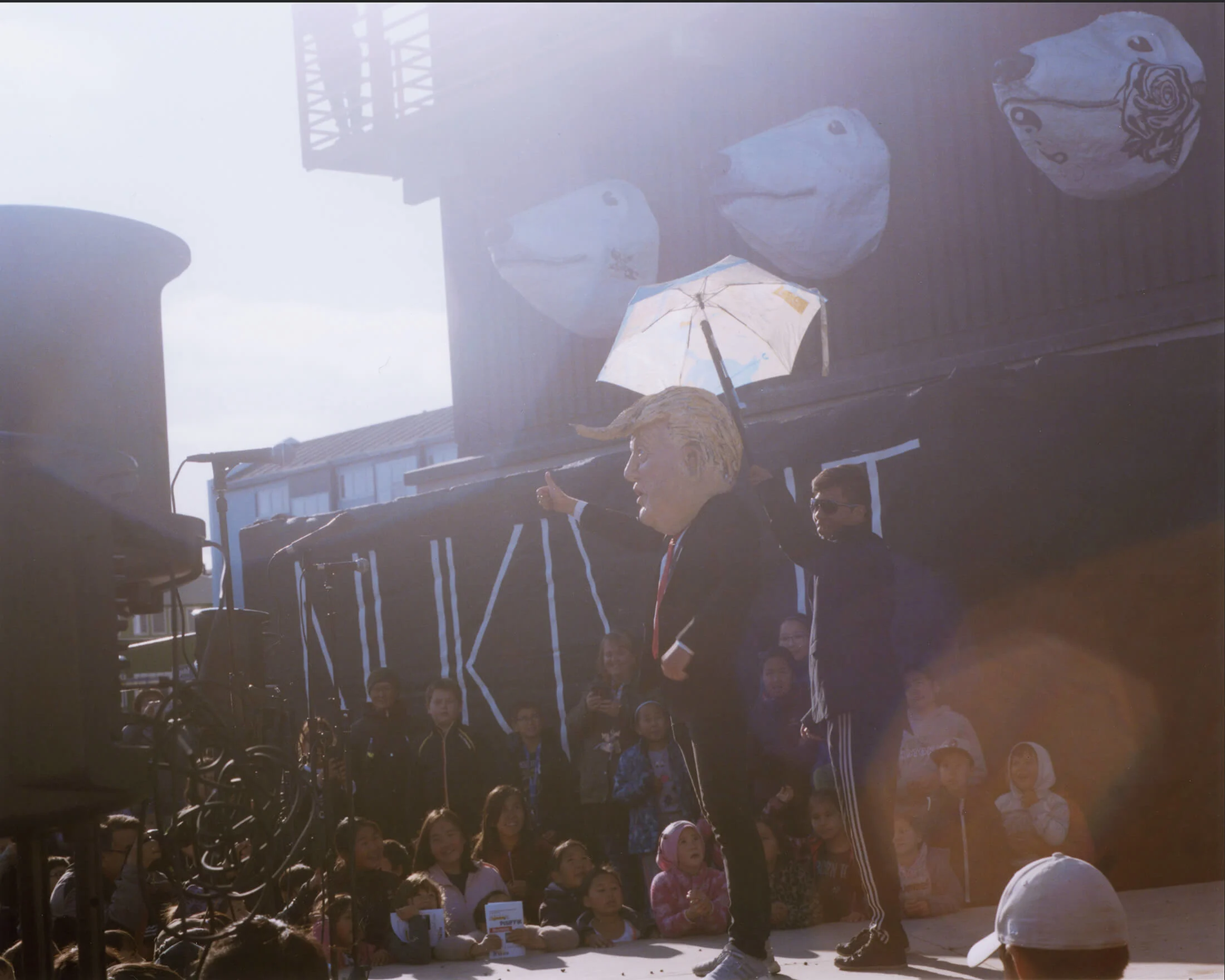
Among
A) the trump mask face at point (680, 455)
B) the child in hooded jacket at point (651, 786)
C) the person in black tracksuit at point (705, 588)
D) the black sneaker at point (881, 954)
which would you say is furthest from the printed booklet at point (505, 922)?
the trump mask face at point (680, 455)

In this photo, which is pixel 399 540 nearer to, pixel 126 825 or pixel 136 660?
pixel 126 825

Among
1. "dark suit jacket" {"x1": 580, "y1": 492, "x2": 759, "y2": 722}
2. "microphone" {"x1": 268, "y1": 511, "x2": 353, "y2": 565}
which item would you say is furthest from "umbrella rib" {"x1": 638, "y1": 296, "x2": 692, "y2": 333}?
"dark suit jacket" {"x1": 580, "y1": 492, "x2": 759, "y2": 722}

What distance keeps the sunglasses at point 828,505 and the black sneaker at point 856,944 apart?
149cm

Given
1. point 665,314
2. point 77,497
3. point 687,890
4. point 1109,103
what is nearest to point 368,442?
point 1109,103

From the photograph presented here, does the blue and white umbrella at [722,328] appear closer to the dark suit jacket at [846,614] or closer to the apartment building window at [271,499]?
the dark suit jacket at [846,614]

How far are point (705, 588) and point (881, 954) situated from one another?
4.51ft

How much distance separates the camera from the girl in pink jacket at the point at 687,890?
235 inches

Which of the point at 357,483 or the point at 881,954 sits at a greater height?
the point at 357,483

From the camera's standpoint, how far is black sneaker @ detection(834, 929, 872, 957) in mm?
4562

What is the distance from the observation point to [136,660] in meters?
31.5

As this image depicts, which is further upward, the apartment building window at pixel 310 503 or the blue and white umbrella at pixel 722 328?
the apartment building window at pixel 310 503

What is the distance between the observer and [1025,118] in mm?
10992

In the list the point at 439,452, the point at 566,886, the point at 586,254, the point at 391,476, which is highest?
the point at 439,452

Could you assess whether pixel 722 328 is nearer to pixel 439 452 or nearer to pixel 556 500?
pixel 556 500
